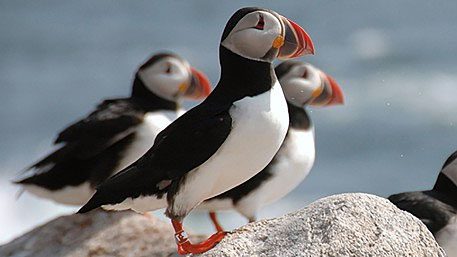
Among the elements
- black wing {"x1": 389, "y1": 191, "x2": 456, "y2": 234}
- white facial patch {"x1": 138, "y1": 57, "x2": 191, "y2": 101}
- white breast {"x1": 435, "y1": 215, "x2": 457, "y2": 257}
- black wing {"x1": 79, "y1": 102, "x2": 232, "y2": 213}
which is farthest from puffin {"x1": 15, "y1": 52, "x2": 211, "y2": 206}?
black wing {"x1": 79, "y1": 102, "x2": 232, "y2": 213}

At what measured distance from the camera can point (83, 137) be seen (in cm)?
941

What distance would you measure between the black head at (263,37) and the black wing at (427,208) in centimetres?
167

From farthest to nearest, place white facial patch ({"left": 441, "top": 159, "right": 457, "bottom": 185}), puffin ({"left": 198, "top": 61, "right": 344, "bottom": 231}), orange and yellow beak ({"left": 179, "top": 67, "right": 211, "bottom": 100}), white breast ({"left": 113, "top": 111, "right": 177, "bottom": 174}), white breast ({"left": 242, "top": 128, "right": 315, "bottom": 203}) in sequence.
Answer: orange and yellow beak ({"left": 179, "top": 67, "right": 211, "bottom": 100}) → white breast ({"left": 113, "top": 111, "right": 177, "bottom": 174}) → white breast ({"left": 242, "top": 128, "right": 315, "bottom": 203}) → puffin ({"left": 198, "top": 61, "right": 344, "bottom": 231}) → white facial patch ({"left": 441, "top": 159, "right": 457, "bottom": 185})

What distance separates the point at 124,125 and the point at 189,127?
2988 mm

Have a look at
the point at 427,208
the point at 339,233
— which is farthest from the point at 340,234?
the point at 427,208

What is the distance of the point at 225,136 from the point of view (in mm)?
6242

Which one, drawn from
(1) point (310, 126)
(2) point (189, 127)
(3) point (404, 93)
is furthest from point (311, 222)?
(3) point (404, 93)

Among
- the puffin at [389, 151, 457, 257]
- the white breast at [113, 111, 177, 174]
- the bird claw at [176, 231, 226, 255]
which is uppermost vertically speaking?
the bird claw at [176, 231, 226, 255]

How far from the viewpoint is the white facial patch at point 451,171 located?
26.6ft

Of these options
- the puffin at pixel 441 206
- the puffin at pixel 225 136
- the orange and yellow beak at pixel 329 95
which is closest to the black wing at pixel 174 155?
the puffin at pixel 225 136

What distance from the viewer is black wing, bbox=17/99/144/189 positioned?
367 inches

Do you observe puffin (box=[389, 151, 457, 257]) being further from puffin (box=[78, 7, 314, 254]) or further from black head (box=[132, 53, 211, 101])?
black head (box=[132, 53, 211, 101])

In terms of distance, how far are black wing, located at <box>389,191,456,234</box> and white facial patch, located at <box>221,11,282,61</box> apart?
1.77 meters

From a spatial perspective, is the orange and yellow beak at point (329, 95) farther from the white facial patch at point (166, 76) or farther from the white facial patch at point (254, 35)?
the white facial patch at point (254, 35)
